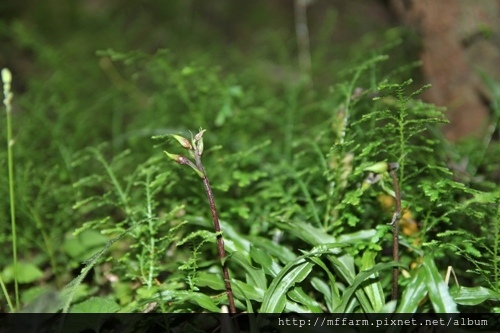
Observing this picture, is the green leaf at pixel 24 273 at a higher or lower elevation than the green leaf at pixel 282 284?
higher

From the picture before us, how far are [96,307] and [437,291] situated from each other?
2.65ft

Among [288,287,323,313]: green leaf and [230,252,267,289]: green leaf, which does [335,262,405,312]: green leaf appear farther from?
[230,252,267,289]: green leaf

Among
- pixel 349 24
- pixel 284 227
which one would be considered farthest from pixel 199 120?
pixel 349 24

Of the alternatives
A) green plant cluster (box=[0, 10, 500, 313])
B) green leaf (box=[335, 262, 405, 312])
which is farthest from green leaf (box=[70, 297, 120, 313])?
green leaf (box=[335, 262, 405, 312])

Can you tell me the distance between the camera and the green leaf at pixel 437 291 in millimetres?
Answer: 1245

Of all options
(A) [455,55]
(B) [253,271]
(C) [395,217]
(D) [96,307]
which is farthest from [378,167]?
(A) [455,55]

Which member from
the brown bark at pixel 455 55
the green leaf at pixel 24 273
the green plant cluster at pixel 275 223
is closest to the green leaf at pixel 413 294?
the green plant cluster at pixel 275 223

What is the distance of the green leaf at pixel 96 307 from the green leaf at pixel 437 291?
29.2 inches

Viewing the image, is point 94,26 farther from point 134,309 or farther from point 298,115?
point 134,309

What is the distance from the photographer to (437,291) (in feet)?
4.19

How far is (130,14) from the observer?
4309mm

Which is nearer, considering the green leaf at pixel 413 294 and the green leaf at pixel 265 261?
the green leaf at pixel 413 294

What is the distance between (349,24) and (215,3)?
1158 millimetres

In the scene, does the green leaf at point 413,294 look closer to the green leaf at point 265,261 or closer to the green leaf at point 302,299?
the green leaf at point 302,299
